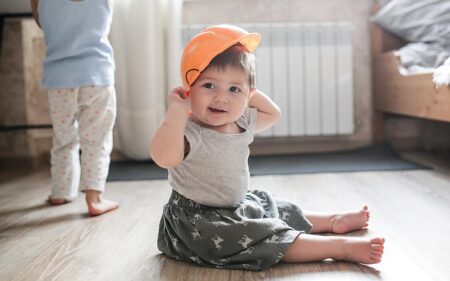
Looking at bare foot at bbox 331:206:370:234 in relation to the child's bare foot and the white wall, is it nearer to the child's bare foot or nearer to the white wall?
the child's bare foot

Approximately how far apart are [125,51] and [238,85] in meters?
1.50

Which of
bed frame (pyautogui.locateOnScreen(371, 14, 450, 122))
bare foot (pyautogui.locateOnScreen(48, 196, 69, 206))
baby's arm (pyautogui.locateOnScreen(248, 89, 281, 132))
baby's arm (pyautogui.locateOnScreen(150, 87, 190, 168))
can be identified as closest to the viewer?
baby's arm (pyautogui.locateOnScreen(150, 87, 190, 168))

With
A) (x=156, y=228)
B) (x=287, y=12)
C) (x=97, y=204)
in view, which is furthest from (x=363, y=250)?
(x=287, y=12)

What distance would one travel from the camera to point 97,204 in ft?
4.95

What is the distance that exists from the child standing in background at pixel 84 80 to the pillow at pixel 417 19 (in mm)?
1402

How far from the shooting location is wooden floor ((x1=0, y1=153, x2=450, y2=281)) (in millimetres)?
976

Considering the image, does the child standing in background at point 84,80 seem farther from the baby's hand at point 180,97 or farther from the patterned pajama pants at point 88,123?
the baby's hand at point 180,97

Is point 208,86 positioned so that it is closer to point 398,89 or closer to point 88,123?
point 88,123

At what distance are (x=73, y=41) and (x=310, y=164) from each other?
1.19 m

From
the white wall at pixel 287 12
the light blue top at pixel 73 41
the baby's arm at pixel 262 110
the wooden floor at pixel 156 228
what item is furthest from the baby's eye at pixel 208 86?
the white wall at pixel 287 12

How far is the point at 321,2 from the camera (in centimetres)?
260

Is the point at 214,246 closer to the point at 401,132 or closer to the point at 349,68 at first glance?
the point at 349,68

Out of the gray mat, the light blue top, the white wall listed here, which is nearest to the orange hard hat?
the light blue top

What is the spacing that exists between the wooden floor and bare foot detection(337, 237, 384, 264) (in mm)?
18
